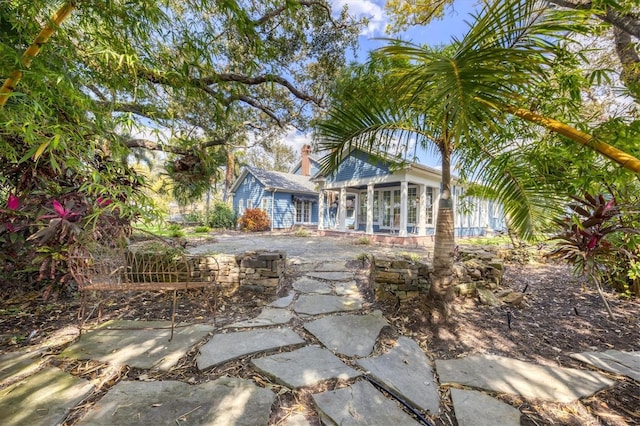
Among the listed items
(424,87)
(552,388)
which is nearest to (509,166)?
(424,87)

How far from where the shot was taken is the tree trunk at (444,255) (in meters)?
2.72

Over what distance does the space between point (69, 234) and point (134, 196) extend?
106 cm

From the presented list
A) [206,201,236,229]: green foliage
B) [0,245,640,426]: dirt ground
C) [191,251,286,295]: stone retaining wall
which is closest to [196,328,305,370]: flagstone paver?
[0,245,640,426]: dirt ground

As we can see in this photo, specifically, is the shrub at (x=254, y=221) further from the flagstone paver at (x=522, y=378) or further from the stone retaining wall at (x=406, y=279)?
the flagstone paver at (x=522, y=378)

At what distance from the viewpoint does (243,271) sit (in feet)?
11.9

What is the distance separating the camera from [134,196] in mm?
2119

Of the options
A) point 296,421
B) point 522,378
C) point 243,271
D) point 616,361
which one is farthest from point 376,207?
point 296,421

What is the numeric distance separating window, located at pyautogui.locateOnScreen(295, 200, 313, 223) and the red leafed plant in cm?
1515

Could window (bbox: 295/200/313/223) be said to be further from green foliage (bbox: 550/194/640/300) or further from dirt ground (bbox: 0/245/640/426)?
green foliage (bbox: 550/194/640/300)

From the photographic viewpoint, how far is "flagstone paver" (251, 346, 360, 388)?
6.07 feet

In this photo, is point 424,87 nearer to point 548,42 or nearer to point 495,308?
point 548,42

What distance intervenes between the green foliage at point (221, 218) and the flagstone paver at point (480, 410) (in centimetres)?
1467

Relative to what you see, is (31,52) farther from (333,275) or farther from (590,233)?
(590,233)

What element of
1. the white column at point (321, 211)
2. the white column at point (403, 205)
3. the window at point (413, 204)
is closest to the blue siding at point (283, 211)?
the white column at point (321, 211)
